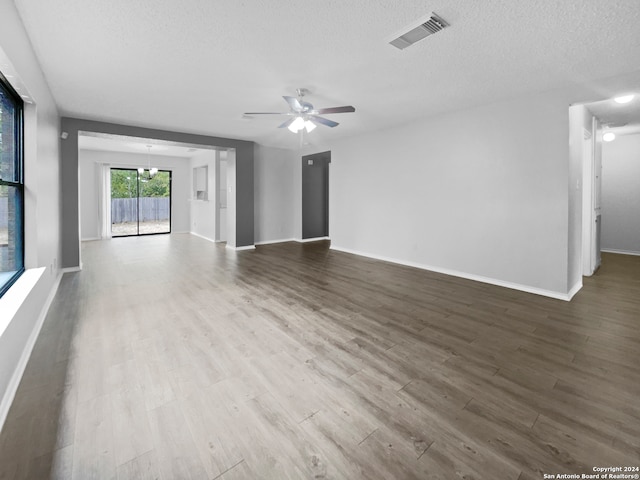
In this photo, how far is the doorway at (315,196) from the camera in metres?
8.20

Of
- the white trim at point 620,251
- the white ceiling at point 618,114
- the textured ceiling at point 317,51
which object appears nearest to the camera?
the textured ceiling at point 317,51

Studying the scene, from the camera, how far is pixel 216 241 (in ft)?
27.2

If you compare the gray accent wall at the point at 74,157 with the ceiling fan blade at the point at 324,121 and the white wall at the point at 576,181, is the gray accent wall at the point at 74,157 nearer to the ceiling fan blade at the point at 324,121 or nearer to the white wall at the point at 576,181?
the ceiling fan blade at the point at 324,121

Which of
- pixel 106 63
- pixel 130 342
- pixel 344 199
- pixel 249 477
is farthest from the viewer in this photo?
pixel 344 199

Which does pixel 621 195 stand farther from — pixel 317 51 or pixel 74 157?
pixel 74 157

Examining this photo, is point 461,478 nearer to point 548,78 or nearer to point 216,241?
point 548,78

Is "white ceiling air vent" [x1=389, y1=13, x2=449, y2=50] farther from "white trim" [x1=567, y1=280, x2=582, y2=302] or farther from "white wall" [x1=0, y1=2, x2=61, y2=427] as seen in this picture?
"white trim" [x1=567, y1=280, x2=582, y2=302]

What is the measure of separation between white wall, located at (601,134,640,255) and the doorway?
596 cm

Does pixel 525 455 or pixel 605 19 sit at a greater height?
pixel 605 19

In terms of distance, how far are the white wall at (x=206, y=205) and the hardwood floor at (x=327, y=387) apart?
477 cm

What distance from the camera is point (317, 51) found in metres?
2.81

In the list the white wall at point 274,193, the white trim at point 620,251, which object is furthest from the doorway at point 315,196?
the white trim at point 620,251

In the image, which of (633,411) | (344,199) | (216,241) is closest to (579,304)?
(633,411)

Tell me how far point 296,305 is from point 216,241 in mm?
5453
